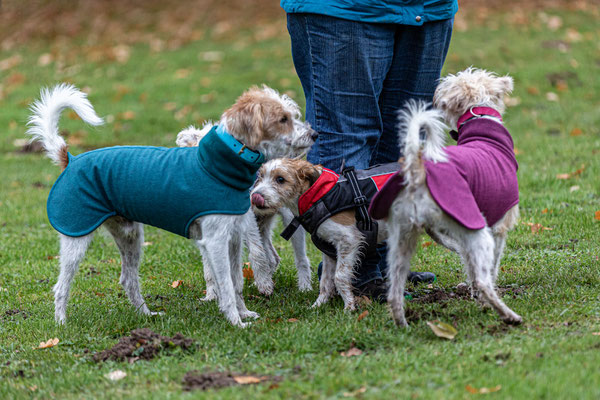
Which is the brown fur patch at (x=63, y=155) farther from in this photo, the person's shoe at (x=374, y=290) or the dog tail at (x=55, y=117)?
the person's shoe at (x=374, y=290)

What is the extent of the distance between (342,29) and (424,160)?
136 centimetres

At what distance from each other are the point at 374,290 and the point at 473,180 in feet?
4.56

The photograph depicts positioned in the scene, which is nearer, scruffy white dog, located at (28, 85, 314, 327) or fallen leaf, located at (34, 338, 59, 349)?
fallen leaf, located at (34, 338, 59, 349)

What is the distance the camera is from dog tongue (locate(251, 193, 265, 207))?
503 cm

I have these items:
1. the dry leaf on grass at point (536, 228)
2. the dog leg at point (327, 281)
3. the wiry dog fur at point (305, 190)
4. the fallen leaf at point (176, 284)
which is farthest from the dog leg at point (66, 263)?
the dry leaf on grass at point (536, 228)

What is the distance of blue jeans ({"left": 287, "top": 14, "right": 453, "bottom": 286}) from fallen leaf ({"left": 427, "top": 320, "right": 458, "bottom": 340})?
1.17 meters

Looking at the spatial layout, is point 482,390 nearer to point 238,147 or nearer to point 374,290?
point 374,290

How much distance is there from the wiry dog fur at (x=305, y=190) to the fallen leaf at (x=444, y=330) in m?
0.88

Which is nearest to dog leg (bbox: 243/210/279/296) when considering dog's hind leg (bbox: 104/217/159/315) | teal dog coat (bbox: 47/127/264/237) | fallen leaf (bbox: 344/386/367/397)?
teal dog coat (bbox: 47/127/264/237)

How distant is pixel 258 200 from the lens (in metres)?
5.04

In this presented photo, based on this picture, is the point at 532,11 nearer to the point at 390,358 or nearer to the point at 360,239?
the point at 360,239

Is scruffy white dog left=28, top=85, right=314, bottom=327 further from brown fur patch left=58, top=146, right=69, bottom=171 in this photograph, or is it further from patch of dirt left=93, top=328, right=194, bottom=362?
patch of dirt left=93, top=328, right=194, bottom=362

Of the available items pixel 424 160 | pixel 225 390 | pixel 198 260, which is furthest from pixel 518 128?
pixel 225 390

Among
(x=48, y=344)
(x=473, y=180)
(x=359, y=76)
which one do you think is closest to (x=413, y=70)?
(x=359, y=76)
